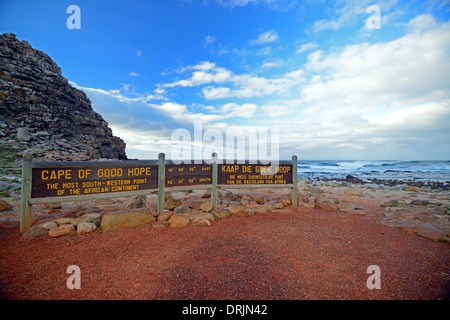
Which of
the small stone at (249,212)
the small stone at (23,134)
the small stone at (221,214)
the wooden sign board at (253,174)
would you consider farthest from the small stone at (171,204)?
the small stone at (23,134)

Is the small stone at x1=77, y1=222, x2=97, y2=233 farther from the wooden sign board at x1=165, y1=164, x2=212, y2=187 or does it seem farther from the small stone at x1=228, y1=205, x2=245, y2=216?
the small stone at x1=228, y1=205, x2=245, y2=216

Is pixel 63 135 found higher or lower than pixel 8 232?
higher

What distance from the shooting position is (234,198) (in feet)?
30.8

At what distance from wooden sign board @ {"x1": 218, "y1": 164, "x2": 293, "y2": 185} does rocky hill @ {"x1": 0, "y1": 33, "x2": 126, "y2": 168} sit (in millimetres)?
20913

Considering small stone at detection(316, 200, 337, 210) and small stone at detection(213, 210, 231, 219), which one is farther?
small stone at detection(316, 200, 337, 210)

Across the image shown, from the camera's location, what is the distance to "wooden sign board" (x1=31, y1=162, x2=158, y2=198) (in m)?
5.36

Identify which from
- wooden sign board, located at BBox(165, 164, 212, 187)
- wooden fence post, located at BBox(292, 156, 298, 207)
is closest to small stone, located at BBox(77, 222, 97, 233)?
wooden sign board, located at BBox(165, 164, 212, 187)

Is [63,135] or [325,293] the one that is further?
[63,135]

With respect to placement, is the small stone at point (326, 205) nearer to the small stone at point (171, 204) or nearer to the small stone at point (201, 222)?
the small stone at point (201, 222)

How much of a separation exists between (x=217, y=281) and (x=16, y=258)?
14.1 feet
